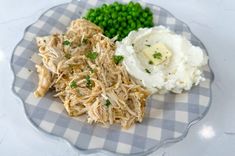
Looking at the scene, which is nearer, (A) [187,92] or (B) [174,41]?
(A) [187,92]

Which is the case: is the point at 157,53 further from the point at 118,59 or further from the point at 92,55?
the point at 92,55

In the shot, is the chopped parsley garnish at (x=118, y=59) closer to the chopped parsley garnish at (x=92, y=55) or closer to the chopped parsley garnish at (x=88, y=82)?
the chopped parsley garnish at (x=92, y=55)

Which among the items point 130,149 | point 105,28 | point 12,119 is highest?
point 105,28

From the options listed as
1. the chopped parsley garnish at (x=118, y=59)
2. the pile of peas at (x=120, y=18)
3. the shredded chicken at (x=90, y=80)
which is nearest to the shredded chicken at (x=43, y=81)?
the shredded chicken at (x=90, y=80)

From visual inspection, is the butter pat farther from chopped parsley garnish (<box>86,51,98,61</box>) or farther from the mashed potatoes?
chopped parsley garnish (<box>86,51,98,61</box>)

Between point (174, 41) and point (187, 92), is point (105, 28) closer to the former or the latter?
point (174, 41)

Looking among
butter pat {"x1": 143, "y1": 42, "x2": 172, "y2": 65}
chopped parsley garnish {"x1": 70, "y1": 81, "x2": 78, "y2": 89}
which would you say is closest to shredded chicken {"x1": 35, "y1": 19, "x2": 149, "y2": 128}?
chopped parsley garnish {"x1": 70, "y1": 81, "x2": 78, "y2": 89}

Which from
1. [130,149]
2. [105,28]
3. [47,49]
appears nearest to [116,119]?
[130,149]
